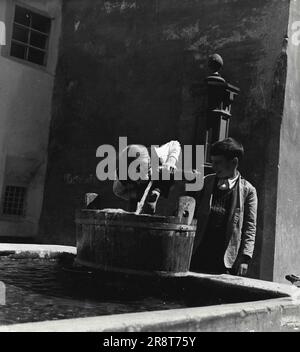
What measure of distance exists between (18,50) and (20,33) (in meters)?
0.40

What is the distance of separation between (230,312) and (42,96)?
9333 millimetres

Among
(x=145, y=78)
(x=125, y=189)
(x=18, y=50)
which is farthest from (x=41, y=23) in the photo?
(x=125, y=189)

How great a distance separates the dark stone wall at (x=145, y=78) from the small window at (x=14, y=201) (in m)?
0.54

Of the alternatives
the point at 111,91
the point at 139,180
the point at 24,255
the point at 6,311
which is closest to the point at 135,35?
the point at 111,91

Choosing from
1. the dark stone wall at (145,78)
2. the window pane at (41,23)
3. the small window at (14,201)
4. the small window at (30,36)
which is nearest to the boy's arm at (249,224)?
the dark stone wall at (145,78)

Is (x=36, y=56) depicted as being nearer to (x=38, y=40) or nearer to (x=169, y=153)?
(x=38, y=40)

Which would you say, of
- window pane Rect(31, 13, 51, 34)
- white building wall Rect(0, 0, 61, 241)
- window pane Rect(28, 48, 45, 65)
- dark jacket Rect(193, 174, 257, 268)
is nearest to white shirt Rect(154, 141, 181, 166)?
dark jacket Rect(193, 174, 257, 268)

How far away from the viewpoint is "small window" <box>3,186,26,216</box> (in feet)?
35.4

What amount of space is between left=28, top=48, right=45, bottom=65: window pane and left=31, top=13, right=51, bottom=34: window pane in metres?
0.51

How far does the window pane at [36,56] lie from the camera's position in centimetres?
1123

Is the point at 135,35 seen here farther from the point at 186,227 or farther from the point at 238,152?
the point at 186,227

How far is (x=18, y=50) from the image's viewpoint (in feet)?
36.1

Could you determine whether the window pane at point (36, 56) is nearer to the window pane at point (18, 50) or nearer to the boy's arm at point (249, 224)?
the window pane at point (18, 50)
